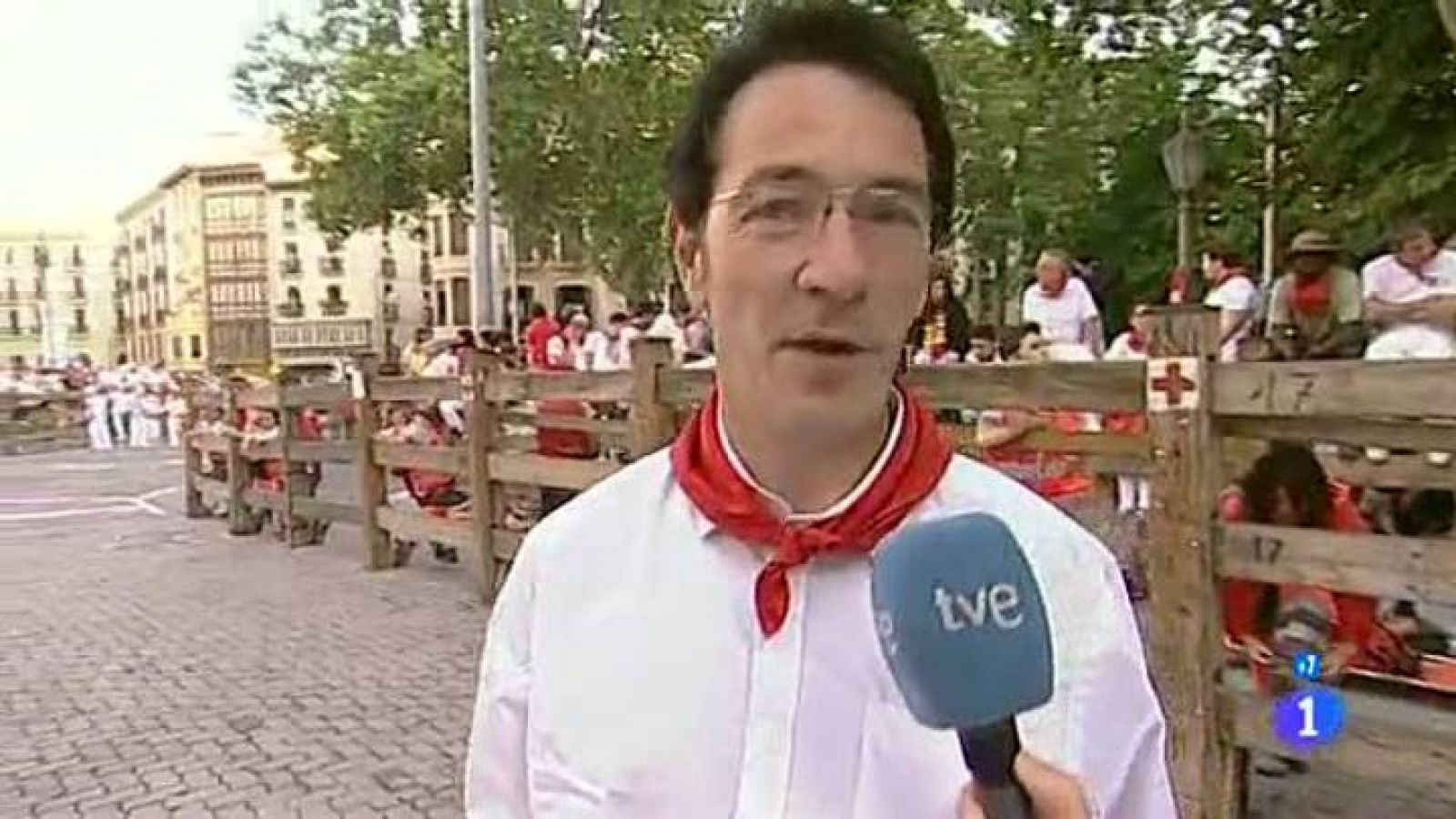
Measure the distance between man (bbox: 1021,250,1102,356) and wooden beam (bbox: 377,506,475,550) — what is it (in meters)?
4.01

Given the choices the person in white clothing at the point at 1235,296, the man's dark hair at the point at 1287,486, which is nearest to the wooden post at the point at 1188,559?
the man's dark hair at the point at 1287,486

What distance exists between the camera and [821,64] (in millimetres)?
1581

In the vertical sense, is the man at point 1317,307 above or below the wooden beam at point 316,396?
above

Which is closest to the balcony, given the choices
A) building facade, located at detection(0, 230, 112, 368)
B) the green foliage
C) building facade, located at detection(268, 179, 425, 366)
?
building facade, located at detection(268, 179, 425, 366)

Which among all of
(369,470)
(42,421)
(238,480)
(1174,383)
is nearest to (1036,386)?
(1174,383)

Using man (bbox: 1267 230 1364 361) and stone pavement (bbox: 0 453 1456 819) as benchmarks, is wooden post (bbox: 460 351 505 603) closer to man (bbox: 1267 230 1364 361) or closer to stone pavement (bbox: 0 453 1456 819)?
stone pavement (bbox: 0 453 1456 819)

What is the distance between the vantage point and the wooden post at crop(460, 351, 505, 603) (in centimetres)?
959

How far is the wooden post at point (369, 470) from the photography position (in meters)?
11.3

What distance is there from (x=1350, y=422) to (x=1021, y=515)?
3.46 m

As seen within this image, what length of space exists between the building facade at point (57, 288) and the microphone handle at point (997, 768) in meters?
110

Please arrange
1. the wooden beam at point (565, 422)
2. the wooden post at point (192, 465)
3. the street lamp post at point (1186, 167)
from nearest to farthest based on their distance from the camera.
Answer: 1. the wooden beam at point (565, 422)
2. the street lamp post at point (1186, 167)
3. the wooden post at point (192, 465)

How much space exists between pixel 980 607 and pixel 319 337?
3141 inches

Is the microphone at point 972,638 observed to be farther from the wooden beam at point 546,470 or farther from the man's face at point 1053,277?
the man's face at point 1053,277

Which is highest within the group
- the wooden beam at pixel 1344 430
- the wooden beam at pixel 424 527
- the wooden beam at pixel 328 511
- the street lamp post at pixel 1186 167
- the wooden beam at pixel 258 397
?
the street lamp post at pixel 1186 167
